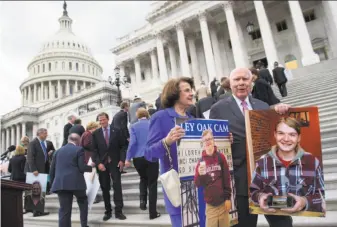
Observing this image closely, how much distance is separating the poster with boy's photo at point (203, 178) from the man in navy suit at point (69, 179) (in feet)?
11.2

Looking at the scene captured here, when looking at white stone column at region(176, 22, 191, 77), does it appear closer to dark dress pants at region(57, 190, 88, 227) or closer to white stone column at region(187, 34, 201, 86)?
white stone column at region(187, 34, 201, 86)

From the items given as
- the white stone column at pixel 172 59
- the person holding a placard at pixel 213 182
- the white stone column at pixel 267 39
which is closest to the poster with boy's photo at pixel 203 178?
the person holding a placard at pixel 213 182

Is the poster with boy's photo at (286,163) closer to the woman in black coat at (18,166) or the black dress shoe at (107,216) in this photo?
the black dress shoe at (107,216)

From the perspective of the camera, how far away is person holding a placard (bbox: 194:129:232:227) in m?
2.19

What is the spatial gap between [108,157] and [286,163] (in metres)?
4.21

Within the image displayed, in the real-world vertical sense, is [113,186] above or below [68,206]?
above

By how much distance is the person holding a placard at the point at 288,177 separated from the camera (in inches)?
81.4

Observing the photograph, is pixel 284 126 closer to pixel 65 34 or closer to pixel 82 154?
pixel 82 154

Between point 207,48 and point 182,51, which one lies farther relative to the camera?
point 182,51

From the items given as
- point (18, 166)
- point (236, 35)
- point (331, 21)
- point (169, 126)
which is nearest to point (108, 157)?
point (169, 126)

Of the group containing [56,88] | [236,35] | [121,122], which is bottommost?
[121,122]

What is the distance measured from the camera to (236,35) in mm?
26078

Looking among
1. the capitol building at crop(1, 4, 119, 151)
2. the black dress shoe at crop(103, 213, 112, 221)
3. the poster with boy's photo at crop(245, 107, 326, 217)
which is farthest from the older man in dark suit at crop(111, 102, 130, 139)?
the capitol building at crop(1, 4, 119, 151)

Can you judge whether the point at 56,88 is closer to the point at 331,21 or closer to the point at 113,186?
the point at 331,21
